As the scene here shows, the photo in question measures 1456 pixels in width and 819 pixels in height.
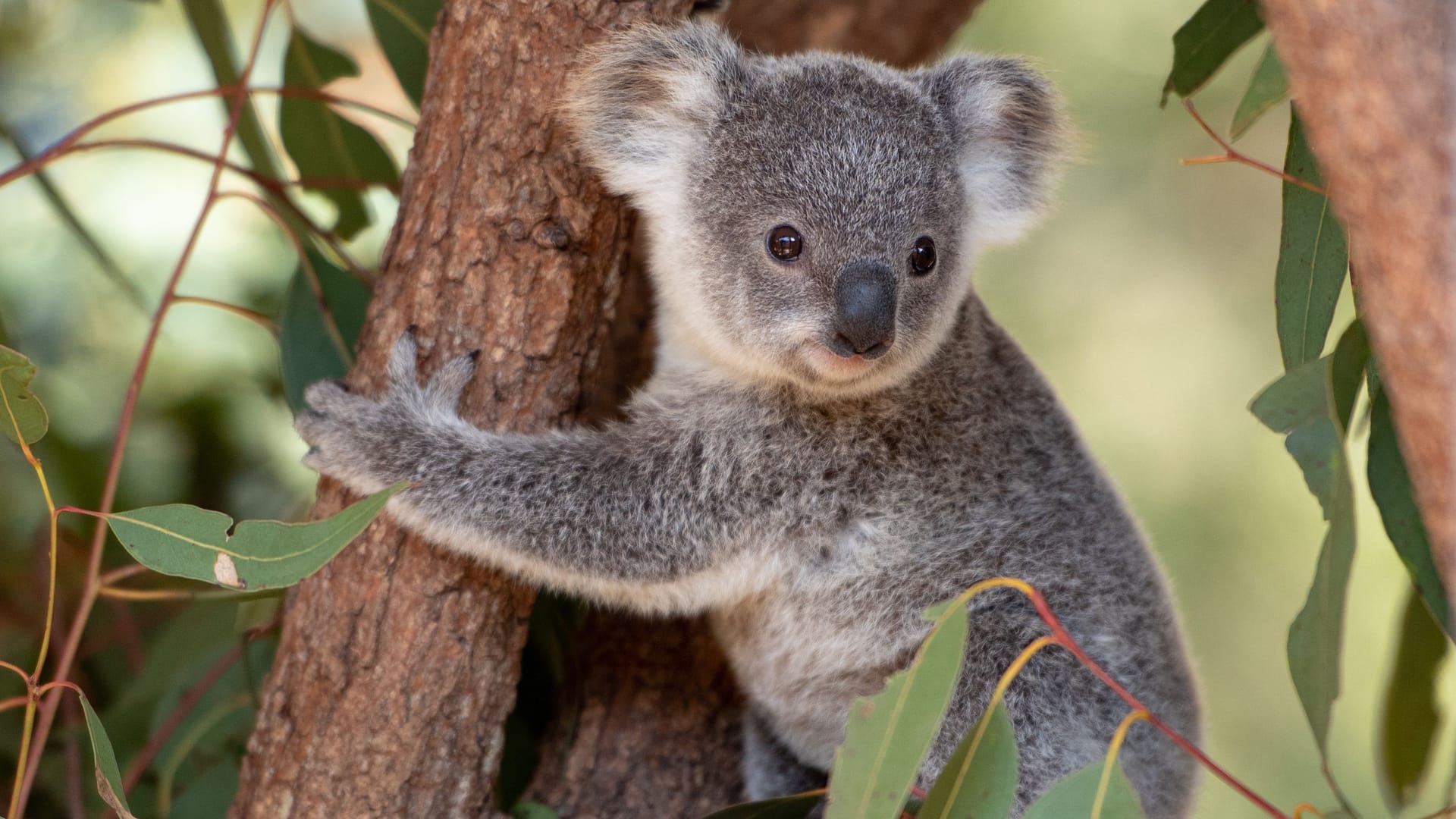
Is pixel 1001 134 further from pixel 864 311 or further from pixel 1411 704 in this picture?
pixel 1411 704

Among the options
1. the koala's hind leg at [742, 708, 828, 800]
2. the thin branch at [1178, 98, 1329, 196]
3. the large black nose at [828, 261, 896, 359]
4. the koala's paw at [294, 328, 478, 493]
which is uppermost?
the thin branch at [1178, 98, 1329, 196]

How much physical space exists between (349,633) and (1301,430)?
1.64 meters

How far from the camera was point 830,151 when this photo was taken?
2.36m

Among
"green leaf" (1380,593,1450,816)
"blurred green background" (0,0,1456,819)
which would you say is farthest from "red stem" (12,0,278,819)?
"green leaf" (1380,593,1450,816)

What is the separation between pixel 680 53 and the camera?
8.02ft

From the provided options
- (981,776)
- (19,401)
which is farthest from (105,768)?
(981,776)

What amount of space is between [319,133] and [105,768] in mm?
1729

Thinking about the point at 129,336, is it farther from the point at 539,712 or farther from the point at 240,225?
the point at 539,712

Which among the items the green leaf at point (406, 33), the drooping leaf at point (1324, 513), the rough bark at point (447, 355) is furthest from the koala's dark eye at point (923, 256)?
the green leaf at point (406, 33)

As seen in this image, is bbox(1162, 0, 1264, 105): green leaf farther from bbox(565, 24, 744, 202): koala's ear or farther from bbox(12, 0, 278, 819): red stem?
bbox(12, 0, 278, 819): red stem

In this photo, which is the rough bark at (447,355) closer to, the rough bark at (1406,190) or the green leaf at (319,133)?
the green leaf at (319,133)

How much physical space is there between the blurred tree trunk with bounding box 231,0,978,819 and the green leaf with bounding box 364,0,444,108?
0.49 metres

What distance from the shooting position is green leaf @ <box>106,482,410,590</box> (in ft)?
6.04

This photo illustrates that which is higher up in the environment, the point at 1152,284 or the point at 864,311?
the point at 1152,284
